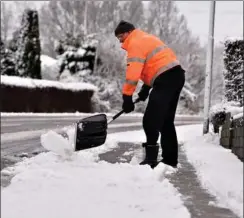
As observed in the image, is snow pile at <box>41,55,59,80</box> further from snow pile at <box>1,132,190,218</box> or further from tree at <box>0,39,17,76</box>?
snow pile at <box>1,132,190,218</box>

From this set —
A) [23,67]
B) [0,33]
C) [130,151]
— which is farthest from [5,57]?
[130,151]

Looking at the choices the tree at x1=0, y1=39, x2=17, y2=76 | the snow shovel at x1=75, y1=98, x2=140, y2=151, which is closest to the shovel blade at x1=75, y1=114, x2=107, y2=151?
the snow shovel at x1=75, y1=98, x2=140, y2=151

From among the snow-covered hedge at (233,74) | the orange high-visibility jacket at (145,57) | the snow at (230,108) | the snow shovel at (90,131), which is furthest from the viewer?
the snow shovel at (90,131)

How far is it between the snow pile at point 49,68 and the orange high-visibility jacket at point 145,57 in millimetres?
6847

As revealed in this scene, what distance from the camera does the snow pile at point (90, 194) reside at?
1.43m

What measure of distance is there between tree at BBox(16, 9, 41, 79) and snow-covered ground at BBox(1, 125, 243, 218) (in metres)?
5.43

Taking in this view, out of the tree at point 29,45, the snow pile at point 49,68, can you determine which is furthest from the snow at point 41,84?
the snow pile at point 49,68

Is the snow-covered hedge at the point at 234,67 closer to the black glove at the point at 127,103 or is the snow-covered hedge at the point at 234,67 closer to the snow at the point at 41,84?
the black glove at the point at 127,103

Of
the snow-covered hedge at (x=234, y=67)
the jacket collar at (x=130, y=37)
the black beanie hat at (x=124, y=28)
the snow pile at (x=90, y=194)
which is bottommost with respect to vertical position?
the snow pile at (x=90, y=194)

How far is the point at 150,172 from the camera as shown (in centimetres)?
232

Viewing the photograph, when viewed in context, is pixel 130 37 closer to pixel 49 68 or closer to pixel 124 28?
pixel 124 28

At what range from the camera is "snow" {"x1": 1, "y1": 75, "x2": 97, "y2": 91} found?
8.76 meters

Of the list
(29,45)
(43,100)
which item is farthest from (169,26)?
(43,100)

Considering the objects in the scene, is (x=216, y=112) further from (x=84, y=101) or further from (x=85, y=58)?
(x=85, y=58)
